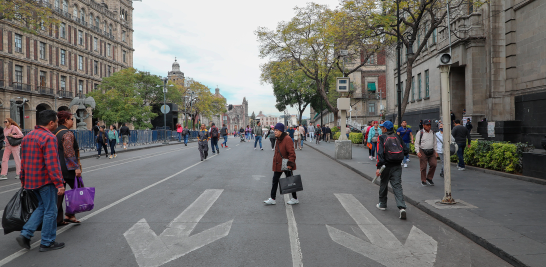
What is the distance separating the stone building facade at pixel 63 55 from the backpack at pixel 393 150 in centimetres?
3483

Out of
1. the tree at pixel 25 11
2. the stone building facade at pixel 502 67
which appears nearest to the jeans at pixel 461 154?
the stone building facade at pixel 502 67

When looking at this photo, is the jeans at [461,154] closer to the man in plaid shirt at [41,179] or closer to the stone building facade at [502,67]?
the stone building facade at [502,67]

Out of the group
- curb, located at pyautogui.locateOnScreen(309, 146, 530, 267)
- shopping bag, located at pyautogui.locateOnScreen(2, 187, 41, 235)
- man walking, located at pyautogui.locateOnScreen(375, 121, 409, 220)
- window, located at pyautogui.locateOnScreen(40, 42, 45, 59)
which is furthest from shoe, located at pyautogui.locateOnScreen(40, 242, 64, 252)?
window, located at pyautogui.locateOnScreen(40, 42, 45, 59)

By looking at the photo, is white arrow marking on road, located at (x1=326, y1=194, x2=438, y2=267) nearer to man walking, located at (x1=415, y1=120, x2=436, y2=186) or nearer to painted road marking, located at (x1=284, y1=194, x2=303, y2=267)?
painted road marking, located at (x1=284, y1=194, x2=303, y2=267)

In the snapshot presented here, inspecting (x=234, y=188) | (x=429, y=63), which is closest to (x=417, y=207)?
(x=234, y=188)

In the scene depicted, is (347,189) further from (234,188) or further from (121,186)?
(121,186)

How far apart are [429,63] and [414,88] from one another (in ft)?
11.7

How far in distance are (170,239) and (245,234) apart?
1040 millimetres

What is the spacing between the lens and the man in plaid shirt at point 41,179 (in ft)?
14.5

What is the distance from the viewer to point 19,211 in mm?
4438

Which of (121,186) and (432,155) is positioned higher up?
(432,155)

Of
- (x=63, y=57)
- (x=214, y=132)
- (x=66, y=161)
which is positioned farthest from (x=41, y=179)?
(x=63, y=57)

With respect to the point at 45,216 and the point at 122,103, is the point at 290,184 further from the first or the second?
the point at 122,103

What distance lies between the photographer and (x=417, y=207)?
7.16 metres
